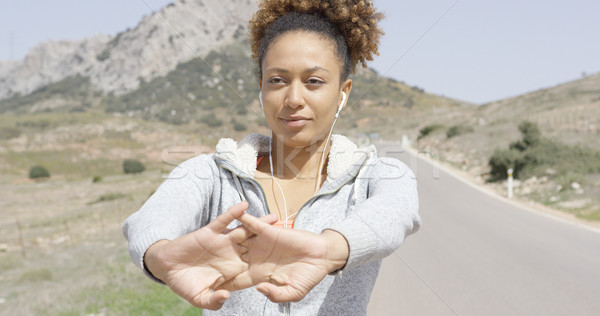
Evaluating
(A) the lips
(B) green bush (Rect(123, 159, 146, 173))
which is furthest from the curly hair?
(B) green bush (Rect(123, 159, 146, 173))

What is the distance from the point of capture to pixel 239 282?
4.53ft

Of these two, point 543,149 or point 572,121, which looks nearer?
point 543,149

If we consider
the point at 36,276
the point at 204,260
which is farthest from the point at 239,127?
the point at 204,260

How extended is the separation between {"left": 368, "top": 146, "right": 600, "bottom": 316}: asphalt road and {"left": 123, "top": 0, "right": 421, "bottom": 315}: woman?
3.45 meters

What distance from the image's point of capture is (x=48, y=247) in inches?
526

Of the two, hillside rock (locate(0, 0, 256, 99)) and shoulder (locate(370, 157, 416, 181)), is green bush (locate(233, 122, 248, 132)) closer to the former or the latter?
hillside rock (locate(0, 0, 256, 99))

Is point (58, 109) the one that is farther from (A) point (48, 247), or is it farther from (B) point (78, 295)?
(B) point (78, 295)

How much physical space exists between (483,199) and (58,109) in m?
91.5

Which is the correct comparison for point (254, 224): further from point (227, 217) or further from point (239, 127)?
point (239, 127)

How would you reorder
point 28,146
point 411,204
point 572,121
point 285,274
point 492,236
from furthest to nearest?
point 28,146 → point 572,121 → point 492,236 → point 411,204 → point 285,274

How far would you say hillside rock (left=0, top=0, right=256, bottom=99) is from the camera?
104625 millimetres

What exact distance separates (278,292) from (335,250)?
0.19 meters

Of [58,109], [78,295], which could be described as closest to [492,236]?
[78,295]

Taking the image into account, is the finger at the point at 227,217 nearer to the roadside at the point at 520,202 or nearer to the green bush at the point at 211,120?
the roadside at the point at 520,202
